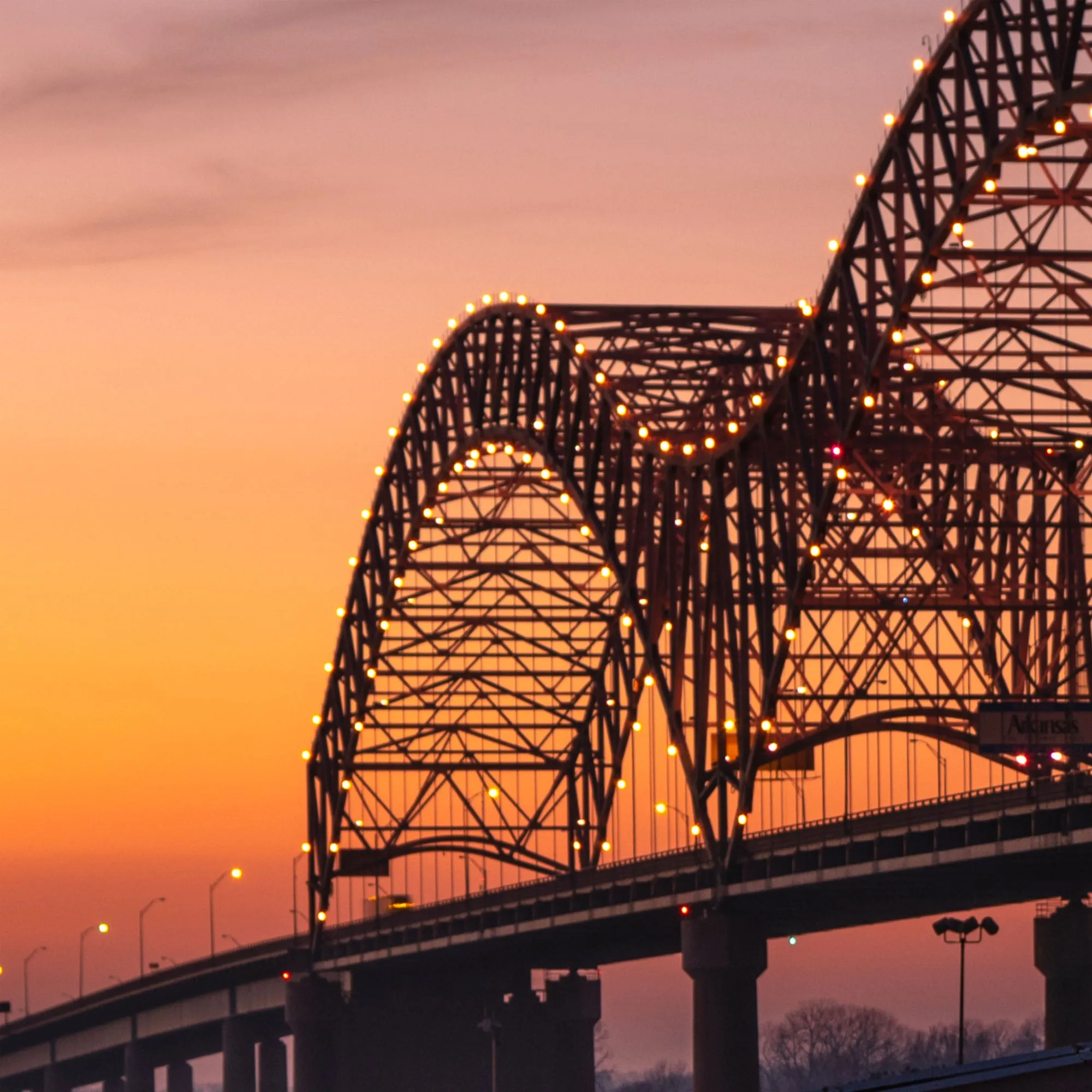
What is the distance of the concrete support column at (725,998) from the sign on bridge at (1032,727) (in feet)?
54.7

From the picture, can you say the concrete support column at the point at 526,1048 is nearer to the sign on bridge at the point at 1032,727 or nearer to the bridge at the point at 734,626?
the bridge at the point at 734,626

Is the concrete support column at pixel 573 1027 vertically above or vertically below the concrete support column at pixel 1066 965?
below

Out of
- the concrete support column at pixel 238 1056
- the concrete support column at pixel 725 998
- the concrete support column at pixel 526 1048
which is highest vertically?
the concrete support column at pixel 725 998

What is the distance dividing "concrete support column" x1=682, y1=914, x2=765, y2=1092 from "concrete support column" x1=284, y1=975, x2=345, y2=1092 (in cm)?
5291

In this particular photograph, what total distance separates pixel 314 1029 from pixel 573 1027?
53.9 feet

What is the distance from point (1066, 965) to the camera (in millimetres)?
98125

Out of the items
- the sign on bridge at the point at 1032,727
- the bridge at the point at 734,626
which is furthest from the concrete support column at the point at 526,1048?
the sign on bridge at the point at 1032,727

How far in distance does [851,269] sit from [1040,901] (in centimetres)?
2546

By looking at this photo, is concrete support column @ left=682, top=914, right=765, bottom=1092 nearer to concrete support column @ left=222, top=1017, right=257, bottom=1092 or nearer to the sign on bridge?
the sign on bridge

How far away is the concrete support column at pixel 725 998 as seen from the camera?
317 feet

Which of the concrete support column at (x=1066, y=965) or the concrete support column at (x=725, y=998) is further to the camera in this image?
the concrete support column at (x=725, y=998)

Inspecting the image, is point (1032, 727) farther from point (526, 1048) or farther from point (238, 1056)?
point (238, 1056)

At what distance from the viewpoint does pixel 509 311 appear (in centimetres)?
12344

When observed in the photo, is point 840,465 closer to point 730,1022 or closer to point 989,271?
point 989,271
